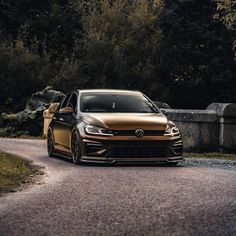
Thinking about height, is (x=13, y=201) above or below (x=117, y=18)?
below

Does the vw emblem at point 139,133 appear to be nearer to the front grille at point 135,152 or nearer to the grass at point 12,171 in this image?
the front grille at point 135,152

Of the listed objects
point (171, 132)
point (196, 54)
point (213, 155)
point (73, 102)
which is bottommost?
point (213, 155)

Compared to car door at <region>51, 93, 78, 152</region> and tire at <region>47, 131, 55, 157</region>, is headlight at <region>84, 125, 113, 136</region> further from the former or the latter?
tire at <region>47, 131, 55, 157</region>

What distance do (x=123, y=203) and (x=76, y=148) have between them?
5.54 metres

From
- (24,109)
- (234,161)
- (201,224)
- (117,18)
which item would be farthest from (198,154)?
(117,18)

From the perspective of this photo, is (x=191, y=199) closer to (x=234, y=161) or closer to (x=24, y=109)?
(x=234, y=161)

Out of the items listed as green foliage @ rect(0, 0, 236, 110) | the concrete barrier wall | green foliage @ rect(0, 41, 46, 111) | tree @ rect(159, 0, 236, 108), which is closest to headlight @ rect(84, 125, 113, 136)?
the concrete barrier wall

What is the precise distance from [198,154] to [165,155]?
14.4 ft

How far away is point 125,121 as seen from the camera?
1325cm

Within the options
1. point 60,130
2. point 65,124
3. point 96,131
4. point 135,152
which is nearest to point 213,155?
point 60,130

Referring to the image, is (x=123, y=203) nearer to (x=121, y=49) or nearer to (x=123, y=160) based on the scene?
(x=123, y=160)

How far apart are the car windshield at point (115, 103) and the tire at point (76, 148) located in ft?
2.22

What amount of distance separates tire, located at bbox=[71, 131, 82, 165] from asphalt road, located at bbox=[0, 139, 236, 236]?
36.3 inches

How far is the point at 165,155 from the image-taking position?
13.4 m
